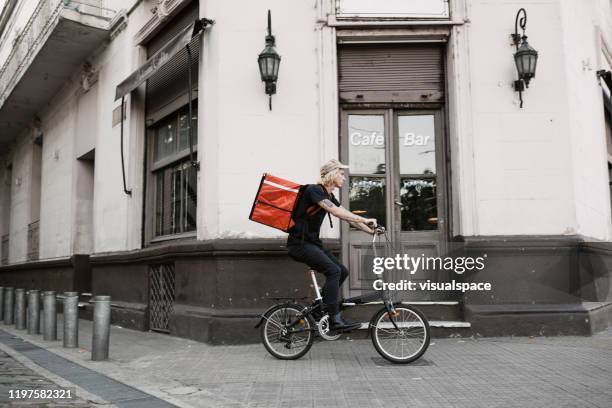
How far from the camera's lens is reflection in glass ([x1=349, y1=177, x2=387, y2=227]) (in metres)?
8.41

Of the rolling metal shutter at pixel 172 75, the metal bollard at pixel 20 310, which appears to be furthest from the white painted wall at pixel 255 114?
the metal bollard at pixel 20 310

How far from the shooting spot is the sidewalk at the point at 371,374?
4.63m

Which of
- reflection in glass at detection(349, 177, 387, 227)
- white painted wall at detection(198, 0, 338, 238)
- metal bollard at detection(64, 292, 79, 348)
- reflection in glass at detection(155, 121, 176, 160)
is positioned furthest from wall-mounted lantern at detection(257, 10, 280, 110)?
metal bollard at detection(64, 292, 79, 348)

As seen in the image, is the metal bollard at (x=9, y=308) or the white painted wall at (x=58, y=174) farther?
the white painted wall at (x=58, y=174)

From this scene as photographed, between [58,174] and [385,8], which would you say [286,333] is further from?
[58,174]

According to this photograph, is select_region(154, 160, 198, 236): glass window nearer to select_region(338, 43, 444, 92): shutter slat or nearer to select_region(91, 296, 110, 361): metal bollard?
select_region(91, 296, 110, 361): metal bollard

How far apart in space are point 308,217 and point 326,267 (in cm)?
58

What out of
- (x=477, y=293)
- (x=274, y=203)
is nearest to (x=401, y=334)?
(x=274, y=203)

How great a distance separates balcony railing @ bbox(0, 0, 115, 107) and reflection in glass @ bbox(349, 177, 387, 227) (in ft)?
22.3

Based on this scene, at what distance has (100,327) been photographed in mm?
6676

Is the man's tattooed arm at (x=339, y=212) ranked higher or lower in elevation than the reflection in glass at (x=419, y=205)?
lower

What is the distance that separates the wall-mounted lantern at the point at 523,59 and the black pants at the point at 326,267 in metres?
3.76

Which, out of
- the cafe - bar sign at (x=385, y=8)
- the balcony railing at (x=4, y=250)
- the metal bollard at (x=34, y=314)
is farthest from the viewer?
the balcony railing at (x=4, y=250)

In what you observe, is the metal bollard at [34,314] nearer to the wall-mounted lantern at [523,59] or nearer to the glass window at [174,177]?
the glass window at [174,177]
